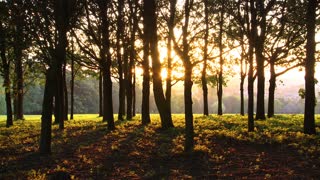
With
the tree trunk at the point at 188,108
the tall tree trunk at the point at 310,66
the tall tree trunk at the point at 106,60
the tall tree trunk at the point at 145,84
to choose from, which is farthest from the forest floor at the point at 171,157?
the tall tree trunk at the point at 145,84

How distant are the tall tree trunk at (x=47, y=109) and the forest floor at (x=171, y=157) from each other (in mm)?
528

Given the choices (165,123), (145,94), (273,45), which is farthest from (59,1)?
(273,45)

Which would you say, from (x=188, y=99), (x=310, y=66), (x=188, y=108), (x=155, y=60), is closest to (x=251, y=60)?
(x=310, y=66)

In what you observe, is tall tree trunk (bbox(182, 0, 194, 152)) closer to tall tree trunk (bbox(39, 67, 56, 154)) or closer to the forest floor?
the forest floor

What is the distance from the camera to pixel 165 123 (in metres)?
26.2

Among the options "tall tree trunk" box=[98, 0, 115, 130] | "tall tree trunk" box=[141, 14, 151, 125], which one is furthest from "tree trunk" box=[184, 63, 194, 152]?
"tall tree trunk" box=[141, 14, 151, 125]

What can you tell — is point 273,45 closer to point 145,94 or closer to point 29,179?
point 145,94

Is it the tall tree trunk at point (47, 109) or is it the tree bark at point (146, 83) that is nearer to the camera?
the tall tree trunk at point (47, 109)

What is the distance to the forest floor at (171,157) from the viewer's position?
42.4 feet

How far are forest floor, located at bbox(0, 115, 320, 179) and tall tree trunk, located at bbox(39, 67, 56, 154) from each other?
53cm

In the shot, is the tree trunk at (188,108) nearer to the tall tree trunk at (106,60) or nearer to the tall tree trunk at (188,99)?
the tall tree trunk at (188,99)

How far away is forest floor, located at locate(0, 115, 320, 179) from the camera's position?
12938 millimetres

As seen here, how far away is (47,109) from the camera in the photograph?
17.1 metres

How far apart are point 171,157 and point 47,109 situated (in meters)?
5.73
